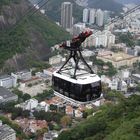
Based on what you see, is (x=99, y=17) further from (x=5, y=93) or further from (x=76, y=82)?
(x=76, y=82)

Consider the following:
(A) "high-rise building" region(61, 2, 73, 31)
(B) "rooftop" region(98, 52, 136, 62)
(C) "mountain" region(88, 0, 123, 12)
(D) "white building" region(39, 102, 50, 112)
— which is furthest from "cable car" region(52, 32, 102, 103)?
(C) "mountain" region(88, 0, 123, 12)

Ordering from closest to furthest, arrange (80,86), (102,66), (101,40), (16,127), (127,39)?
(80,86) < (16,127) < (102,66) < (101,40) < (127,39)

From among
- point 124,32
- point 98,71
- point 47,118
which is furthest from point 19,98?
point 124,32

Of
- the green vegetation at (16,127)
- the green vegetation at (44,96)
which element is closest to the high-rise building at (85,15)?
the green vegetation at (44,96)

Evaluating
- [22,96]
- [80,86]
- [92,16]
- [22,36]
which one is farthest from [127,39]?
[80,86]

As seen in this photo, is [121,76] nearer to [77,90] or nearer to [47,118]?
[47,118]

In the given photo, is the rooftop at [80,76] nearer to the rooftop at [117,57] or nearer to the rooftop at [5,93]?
the rooftop at [5,93]

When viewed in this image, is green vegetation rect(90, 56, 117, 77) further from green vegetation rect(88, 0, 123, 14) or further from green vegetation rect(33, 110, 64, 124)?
green vegetation rect(88, 0, 123, 14)
